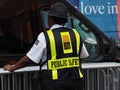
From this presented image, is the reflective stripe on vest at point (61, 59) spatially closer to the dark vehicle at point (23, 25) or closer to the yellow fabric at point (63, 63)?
the yellow fabric at point (63, 63)

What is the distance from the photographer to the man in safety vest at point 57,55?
11.9 feet

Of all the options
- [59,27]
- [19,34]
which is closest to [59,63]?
[59,27]

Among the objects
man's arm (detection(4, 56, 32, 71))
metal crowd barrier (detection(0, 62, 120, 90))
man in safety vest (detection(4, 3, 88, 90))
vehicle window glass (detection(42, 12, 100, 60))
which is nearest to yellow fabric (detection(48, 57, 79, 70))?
man in safety vest (detection(4, 3, 88, 90))

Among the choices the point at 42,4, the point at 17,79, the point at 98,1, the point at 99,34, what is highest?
the point at 98,1

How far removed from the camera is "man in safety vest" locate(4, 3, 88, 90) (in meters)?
3.62

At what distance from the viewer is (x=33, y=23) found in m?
4.13

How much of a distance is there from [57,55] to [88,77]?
631 mm

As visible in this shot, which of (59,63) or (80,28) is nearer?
(59,63)

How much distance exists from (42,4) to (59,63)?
2.54ft

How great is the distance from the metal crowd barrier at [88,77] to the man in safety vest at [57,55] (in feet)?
0.59

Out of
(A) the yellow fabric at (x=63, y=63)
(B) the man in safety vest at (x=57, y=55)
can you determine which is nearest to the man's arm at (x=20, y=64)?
(B) the man in safety vest at (x=57, y=55)

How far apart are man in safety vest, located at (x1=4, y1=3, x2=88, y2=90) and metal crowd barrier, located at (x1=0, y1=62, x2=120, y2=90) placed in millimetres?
179

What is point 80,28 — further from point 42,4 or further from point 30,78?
point 30,78

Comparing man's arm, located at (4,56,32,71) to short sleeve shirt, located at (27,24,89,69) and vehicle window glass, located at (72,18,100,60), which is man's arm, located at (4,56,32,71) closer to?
short sleeve shirt, located at (27,24,89,69)
